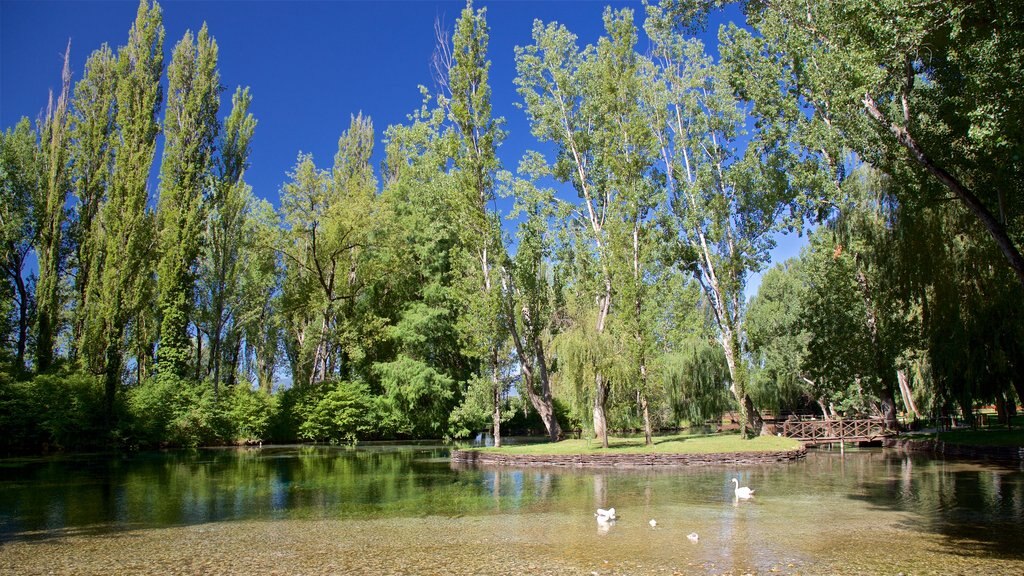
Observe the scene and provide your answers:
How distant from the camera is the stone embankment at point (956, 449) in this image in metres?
20.0

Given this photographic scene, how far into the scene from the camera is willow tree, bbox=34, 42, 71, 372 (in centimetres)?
3117

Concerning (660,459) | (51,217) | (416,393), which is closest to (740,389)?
(660,459)

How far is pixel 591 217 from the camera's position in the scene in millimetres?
30547

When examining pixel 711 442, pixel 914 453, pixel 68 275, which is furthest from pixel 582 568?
pixel 68 275

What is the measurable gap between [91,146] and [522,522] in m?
34.6

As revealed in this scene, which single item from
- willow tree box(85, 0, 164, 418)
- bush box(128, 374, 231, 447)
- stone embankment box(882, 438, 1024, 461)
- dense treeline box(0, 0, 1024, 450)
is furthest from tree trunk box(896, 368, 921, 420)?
willow tree box(85, 0, 164, 418)

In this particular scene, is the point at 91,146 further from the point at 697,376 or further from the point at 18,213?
the point at 697,376

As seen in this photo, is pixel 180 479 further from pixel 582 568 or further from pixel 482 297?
pixel 582 568

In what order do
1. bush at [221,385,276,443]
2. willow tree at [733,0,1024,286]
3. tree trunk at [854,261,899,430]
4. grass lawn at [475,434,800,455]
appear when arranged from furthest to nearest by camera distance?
bush at [221,385,276,443] < tree trunk at [854,261,899,430] < grass lawn at [475,434,800,455] < willow tree at [733,0,1024,286]

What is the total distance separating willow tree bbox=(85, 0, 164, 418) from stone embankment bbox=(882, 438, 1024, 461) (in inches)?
1428

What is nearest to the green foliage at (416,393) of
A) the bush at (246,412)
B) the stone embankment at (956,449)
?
the bush at (246,412)

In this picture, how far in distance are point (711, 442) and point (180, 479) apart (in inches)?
775

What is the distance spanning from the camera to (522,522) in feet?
38.7

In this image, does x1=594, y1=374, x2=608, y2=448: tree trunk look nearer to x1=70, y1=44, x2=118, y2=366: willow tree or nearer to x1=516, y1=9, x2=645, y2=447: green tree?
x1=516, y1=9, x2=645, y2=447: green tree
